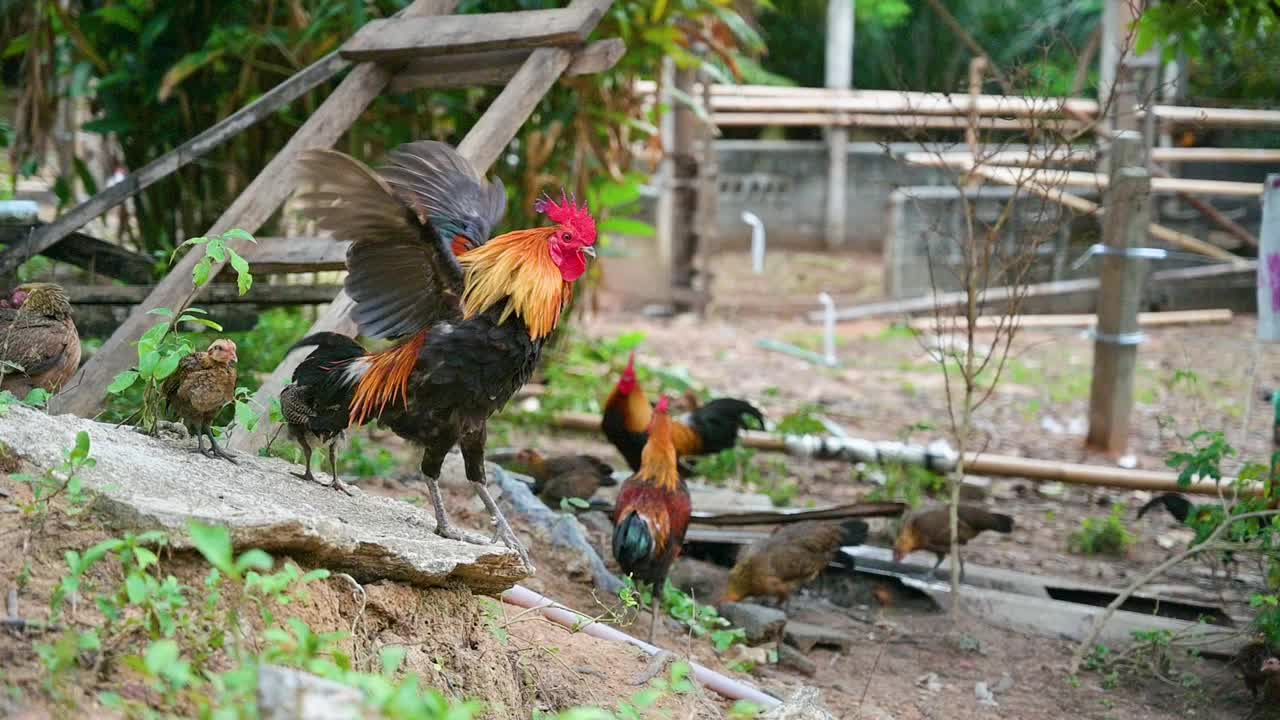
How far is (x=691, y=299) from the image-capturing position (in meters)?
15.9

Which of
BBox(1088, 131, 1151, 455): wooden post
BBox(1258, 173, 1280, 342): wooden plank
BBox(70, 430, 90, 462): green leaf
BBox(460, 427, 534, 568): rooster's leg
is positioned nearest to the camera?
BBox(70, 430, 90, 462): green leaf

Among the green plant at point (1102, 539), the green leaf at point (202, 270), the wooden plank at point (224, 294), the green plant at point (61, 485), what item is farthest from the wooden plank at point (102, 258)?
the green plant at point (1102, 539)

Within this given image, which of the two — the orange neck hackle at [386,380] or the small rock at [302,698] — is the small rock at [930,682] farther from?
the small rock at [302,698]

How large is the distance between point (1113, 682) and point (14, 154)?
25.3 ft

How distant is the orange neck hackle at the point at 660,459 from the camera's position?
578 cm

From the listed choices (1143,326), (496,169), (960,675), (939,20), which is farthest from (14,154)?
(939,20)

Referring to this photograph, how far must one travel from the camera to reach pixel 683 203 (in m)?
15.7

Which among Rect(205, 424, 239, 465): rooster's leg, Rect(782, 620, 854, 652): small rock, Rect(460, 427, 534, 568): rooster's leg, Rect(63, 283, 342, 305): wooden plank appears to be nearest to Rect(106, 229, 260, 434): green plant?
Rect(205, 424, 239, 465): rooster's leg

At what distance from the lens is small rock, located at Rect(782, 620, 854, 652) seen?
5637 mm

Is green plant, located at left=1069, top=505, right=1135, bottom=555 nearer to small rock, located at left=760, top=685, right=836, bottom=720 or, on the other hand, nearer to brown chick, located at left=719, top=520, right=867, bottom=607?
brown chick, located at left=719, top=520, right=867, bottom=607

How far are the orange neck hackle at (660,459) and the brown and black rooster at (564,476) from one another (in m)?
0.87

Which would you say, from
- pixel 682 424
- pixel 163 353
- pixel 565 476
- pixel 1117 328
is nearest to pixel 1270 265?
pixel 1117 328

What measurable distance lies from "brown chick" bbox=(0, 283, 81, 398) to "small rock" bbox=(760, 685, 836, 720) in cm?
271

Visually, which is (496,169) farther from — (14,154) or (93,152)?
(93,152)
